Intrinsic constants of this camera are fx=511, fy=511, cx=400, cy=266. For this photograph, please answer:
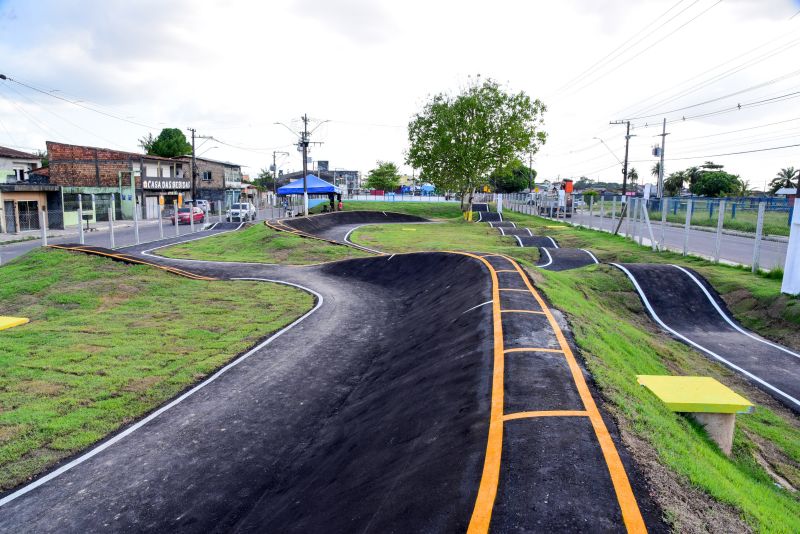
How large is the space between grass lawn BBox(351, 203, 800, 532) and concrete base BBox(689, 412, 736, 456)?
172 millimetres

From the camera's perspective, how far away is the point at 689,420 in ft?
23.5

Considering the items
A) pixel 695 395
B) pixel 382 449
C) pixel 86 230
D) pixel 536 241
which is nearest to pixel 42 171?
pixel 86 230

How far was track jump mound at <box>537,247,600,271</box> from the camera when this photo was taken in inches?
891

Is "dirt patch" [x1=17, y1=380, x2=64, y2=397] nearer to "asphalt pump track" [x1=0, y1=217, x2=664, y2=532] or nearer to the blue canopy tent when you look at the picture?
"asphalt pump track" [x1=0, y1=217, x2=664, y2=532]

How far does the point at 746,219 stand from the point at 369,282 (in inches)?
939

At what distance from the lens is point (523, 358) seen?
7484 millimetres

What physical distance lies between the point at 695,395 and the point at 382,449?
4581 mm

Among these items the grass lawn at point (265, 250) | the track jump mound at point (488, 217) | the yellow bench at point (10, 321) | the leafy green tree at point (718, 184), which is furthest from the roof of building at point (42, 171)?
the leafy green tree at point (718, 184)

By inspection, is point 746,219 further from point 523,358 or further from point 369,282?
point 523,358

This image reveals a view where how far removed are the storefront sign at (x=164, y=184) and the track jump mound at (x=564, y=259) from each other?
50.5m

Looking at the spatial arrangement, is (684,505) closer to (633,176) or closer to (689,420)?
(689,420)

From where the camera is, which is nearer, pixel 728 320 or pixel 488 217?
pixel 728 320

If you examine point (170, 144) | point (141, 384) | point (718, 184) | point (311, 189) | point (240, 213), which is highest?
point (170, 144)

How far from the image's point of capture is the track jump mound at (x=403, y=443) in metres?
4.71
